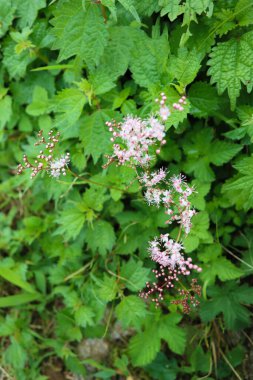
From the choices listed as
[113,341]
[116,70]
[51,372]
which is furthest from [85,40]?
[51,372]

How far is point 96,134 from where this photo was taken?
84.6 inches

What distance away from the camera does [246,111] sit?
6.69 feet

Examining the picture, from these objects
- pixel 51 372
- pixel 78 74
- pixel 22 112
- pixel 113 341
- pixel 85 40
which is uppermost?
pixel 85 40

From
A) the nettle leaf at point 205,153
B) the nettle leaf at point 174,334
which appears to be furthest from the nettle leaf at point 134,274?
the nettle leaf at point 205,153

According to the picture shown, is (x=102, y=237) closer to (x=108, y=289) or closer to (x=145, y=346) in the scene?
(x=108, y=289)

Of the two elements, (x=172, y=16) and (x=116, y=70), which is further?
(x=116, y=70)

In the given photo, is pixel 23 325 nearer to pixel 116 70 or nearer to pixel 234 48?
pixel 116 70

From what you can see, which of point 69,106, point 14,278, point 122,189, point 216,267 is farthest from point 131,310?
point 69,106

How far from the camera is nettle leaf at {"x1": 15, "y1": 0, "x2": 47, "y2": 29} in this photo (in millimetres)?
2252

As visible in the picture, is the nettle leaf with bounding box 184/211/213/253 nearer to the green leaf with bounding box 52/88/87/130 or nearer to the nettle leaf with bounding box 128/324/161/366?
the nettle leaf with bounding box 128/324/161/366

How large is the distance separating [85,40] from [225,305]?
5.37 ft

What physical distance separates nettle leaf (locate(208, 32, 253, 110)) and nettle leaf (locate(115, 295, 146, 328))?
1190 millimetres

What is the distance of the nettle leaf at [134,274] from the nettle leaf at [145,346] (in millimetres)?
312

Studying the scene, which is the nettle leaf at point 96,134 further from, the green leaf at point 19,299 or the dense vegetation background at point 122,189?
the green leaf at point 19,299
